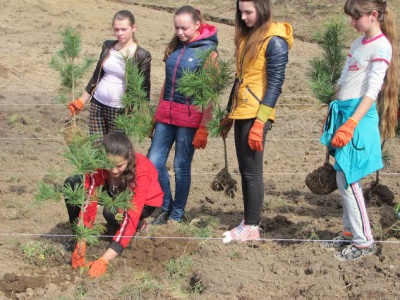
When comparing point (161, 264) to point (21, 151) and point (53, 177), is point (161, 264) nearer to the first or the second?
point (53, 177)

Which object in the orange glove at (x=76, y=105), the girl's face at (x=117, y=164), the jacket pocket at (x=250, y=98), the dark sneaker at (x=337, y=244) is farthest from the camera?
the orange glove at (x=76, y=105)

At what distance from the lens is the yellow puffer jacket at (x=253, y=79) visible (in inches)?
192

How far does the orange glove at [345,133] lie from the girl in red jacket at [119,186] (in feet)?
4.39

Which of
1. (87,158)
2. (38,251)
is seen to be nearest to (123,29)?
(87,158)

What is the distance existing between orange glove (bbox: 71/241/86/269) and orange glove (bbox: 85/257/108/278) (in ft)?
0.28

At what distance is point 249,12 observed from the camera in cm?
484

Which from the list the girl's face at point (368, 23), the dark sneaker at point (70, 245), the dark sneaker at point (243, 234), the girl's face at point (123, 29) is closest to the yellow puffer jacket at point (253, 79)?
the girl's face at point (368, 23)

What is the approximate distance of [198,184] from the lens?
23.2 feet

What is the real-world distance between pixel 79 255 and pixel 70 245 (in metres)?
0.40

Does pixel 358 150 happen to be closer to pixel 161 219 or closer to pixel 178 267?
pixel 178 267

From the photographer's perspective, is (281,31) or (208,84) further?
(208,84)

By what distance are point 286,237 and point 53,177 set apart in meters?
2.47

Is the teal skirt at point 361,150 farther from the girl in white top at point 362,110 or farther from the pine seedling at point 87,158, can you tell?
the pine seedling at point 87,158

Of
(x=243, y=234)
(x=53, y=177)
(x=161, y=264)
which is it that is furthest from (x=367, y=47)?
(x=53, y=177)
